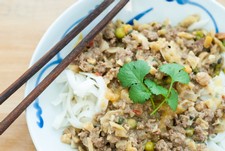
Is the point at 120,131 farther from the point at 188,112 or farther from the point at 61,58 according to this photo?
the point at 61,58

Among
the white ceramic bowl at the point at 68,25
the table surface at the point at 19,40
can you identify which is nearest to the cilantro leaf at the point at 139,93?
the white ceramic bowl at the point at 68,25

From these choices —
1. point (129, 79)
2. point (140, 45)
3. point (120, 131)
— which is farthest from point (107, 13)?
point (120, 131)

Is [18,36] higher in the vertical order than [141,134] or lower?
higher

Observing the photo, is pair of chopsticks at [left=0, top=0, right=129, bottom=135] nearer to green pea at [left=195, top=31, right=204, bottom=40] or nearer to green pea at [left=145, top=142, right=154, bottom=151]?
green pea at [left=195, top=31, right=204, bottom=40]

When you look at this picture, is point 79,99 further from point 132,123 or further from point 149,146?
point 149,146

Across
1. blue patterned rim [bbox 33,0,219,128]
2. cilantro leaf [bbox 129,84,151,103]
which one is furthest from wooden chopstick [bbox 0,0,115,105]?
cilantro leaf [bbox 129,84,151,103]

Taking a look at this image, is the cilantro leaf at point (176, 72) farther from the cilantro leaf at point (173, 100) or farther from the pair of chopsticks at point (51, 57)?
the pair of chopsticks at point (51, 57)
